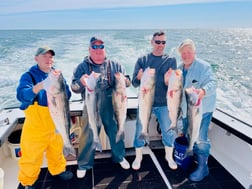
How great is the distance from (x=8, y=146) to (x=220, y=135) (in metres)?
3.16

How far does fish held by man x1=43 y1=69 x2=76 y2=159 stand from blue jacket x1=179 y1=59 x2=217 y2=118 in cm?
142

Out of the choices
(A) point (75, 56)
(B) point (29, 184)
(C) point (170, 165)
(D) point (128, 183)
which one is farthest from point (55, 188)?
(A) point (75, 56)

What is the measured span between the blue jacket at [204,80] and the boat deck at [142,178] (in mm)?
966

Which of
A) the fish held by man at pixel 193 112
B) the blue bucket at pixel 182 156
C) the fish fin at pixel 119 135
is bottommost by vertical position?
the blue bucket at pixel 182 156

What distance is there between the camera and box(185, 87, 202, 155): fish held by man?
253 cm

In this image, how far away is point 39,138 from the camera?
2.60 meters

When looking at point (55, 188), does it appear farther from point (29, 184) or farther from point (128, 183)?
point (128, 183)

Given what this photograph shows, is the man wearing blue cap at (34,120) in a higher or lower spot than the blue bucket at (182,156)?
higher

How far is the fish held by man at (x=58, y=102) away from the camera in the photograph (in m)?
2.21

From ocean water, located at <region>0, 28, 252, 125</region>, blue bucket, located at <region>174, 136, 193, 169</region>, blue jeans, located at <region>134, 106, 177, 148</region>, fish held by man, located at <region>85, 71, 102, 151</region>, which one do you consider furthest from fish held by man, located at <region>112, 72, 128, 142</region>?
ocean water, located at <region>0, 28, 252, 125</region>

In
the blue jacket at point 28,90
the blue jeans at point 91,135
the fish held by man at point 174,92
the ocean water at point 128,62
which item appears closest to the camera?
the blue jacket at point 28,90

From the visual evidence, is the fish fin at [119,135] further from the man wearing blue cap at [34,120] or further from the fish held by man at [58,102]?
the man wearing blue cap at [34,120]

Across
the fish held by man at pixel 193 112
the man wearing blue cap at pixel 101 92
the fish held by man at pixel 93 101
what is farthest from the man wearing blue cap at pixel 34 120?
the fish held by man at pixel 193 112

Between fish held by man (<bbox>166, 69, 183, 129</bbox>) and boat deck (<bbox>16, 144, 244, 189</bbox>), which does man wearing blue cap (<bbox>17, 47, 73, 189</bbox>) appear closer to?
boat deck (<bbox>16, 144, 244, 189</bbox>)
